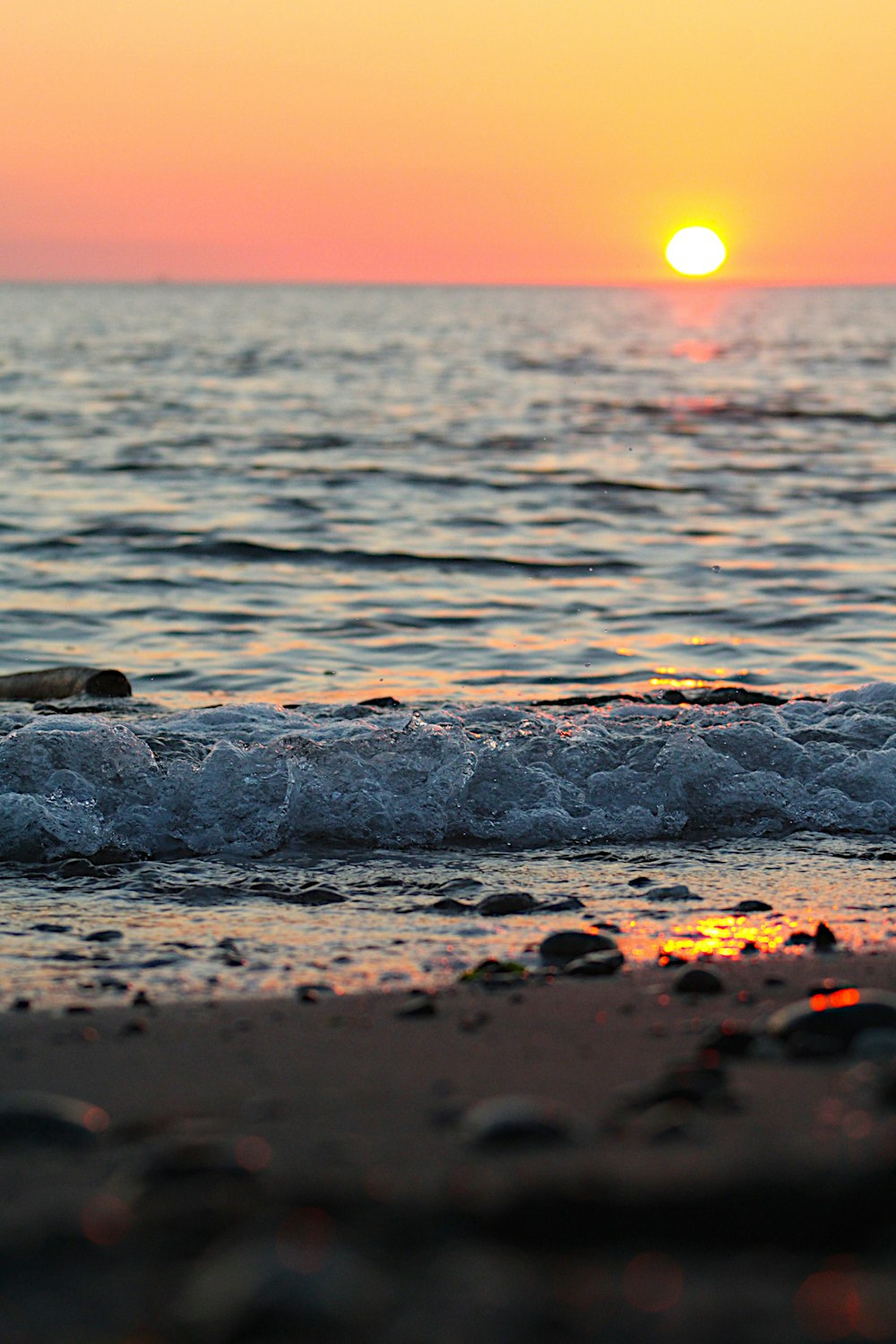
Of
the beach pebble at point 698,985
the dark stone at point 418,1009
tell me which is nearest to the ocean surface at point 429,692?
the dark stone at point 418,1009

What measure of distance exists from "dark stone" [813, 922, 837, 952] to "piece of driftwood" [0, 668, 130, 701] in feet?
16.4

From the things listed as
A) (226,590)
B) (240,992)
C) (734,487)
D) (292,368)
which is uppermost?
(292,368)

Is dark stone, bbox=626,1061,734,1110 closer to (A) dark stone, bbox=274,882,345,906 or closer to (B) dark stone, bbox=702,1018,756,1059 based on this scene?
(B) dark stone, bbox=702,1018,756,1059

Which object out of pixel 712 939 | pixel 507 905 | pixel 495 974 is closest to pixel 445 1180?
pixel 495 974

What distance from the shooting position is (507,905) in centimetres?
443

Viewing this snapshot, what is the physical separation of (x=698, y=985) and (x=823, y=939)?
649 mm

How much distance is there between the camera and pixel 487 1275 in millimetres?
1951

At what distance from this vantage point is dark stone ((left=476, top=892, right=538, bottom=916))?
4.40 metres

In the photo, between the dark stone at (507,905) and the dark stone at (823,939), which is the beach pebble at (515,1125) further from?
the dark stone at (507,905)

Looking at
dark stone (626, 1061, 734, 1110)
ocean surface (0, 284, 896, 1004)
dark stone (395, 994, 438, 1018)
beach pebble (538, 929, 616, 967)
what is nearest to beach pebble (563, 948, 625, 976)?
beach pebble (538, 929, 616, 967)

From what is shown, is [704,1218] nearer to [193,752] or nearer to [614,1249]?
[614,1249]

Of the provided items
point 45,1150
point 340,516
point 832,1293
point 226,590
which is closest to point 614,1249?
point 832,1293

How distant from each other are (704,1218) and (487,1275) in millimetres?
370

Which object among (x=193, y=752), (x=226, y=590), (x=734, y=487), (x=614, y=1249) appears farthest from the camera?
(x=734, y=487)
